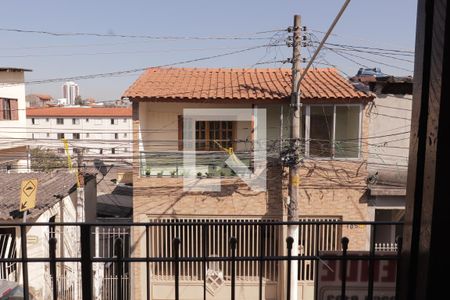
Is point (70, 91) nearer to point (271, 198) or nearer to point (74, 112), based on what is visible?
point (74, 112)

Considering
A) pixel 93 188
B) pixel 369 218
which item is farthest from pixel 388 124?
pixel 93 188

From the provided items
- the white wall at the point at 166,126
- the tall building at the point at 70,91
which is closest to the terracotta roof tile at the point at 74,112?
the tall building at the point at 70,91

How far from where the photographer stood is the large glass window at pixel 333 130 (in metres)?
11.8

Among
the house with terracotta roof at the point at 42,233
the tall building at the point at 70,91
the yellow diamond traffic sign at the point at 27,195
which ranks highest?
the tall building at the point at 70,91

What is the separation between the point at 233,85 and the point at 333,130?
3201 millimetres

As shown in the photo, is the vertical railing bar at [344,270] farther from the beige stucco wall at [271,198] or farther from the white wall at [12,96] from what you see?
the white wall at [12,96]

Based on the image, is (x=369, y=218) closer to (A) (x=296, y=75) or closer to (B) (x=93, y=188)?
(A) (x=296, y=75)

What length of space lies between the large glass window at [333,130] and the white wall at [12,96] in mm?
12372

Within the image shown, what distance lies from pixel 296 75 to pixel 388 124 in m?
3.90

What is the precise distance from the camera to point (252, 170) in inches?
468

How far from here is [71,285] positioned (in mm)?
10461

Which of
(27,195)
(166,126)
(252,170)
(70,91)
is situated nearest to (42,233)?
(27,195)

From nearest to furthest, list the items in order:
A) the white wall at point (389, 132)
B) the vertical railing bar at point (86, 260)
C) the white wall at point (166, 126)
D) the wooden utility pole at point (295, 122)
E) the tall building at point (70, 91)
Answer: the vertical railing bar at point (86, 260)
the wooden utility pole at point (295, 122)
the white wall at point (389, 132)
the white wall at point (166, 126)
the tall building at point (70, 91)

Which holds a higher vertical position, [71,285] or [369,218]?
[369,218]
